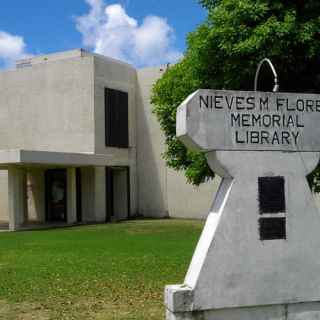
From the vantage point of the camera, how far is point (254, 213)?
6.03 metres

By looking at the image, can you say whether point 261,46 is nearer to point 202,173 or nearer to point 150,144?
point 202,173

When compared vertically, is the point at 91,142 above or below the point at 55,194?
above

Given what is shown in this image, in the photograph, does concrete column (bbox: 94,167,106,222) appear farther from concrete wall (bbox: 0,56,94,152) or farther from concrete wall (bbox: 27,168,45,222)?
concrete wall (bbox: 27,168,45,222)

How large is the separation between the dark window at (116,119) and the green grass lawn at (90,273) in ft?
25.2

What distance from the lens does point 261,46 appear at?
374 inches

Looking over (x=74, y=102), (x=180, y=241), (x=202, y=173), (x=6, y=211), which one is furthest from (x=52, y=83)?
(x=202, y=173)

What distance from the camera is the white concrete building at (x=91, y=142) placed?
2605 cm

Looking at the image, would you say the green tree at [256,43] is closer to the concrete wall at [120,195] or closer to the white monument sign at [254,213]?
the white monument sign at [254,213]

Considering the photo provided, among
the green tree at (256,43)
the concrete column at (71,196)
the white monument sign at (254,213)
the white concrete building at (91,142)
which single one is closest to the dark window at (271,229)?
the white monument sign at (254,213)

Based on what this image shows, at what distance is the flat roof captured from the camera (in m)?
21.8

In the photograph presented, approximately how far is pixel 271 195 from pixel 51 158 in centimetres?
1761

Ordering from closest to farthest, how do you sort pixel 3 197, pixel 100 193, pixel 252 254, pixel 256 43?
pixel 252 254, pixel 256 43, pixel 100 193, pixel 3 197

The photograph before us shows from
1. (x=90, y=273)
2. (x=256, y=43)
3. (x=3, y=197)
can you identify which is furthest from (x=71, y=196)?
(x=256, y=43)

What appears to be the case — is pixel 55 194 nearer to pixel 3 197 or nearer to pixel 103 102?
pixel 3 197
